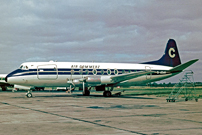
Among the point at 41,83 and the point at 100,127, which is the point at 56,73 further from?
the point at 100,127

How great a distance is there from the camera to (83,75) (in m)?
32.9

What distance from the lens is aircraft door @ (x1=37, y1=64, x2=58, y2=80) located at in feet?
102

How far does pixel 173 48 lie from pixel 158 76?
572 centimetres

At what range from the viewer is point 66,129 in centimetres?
948

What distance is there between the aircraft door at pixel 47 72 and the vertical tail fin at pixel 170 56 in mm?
16106

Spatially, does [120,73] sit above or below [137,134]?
above

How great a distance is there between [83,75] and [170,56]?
1462 cm

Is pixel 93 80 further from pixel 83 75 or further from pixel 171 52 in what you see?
pixel 171 52

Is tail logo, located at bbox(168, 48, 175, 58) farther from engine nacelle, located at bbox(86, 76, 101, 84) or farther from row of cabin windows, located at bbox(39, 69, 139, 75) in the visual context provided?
engine nacelle, located at bbox(86, 76, 101, 84)

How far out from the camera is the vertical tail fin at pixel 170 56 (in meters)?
38.5

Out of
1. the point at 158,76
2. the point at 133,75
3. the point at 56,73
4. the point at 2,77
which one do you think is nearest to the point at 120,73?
the point at 133,75

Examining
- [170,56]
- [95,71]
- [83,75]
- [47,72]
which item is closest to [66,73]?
[83,75]

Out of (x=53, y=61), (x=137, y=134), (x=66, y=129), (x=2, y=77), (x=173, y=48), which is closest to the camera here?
(x=137, y=134)

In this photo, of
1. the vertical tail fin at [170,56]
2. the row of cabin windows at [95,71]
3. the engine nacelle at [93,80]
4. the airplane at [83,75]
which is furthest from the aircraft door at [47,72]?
the vertical tail fin at [170,56]
